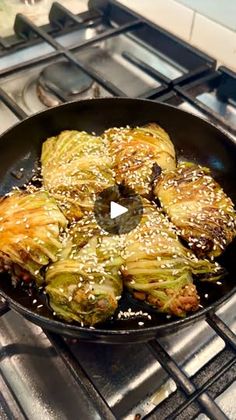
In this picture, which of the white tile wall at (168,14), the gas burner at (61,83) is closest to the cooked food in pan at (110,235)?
the gas burner at (61,83)

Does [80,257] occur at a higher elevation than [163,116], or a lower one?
lower

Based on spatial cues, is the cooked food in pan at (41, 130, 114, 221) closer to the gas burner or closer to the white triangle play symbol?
the white triangle play symbol

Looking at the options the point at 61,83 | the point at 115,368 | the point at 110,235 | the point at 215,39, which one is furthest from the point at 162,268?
the point at 215,39

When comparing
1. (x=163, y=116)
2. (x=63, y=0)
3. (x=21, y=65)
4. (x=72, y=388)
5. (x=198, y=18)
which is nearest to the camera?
(x=72, y=388)

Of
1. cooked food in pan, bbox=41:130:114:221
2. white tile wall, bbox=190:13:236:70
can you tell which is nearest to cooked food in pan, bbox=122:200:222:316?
cooked food in pan, bbox=41:130:114:221

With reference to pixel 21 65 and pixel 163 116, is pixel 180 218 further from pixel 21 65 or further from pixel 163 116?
pixel 21 65

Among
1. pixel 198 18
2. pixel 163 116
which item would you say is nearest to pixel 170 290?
pixel 163 116

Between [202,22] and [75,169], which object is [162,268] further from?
[202,22]
